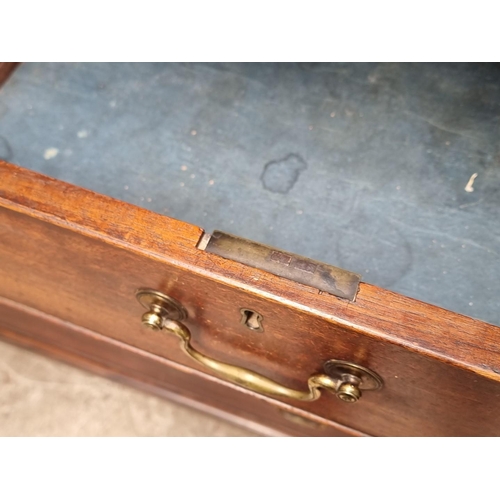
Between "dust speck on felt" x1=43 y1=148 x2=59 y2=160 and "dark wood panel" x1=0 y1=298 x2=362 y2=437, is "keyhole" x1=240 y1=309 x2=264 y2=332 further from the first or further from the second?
"dust speck on felt" x1=43 y1=148 x2=59 y2=160

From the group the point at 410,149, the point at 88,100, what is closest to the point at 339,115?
the point at 410,149

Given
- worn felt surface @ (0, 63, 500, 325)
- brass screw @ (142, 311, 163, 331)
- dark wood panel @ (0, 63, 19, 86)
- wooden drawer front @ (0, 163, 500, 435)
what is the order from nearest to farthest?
wooden drawer front @ (0, 163, 500, 435)
brass screw @ (142, 311, 163, 331)
worn felt surface @ (0, 63, 500, 325)
dark wood panel @ (0, 63, 19, 86)

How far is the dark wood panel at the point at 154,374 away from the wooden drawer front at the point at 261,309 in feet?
0.57

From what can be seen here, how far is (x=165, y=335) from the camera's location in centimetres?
77

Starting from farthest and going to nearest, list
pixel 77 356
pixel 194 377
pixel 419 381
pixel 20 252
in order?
pixel 77 356 → pixel 194 377 → pixel 20 252 → pixel 419 381

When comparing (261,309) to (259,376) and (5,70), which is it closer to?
(259,376)

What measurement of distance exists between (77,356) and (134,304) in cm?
40

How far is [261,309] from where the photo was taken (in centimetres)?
55

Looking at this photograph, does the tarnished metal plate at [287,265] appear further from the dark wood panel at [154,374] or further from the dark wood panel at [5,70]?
the dark wood panel at [5,70]

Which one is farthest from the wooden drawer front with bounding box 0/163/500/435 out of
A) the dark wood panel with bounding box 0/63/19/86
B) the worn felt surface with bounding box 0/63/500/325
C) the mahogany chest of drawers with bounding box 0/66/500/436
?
the dark wood panel with bounding box 0/63/19/86

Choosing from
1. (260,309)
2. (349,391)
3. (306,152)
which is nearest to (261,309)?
(260,309)

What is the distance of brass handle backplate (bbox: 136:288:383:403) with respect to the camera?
0.59 m

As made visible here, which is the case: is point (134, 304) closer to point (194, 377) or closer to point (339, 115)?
point (194, 377)

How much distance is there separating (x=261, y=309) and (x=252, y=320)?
44 mm
